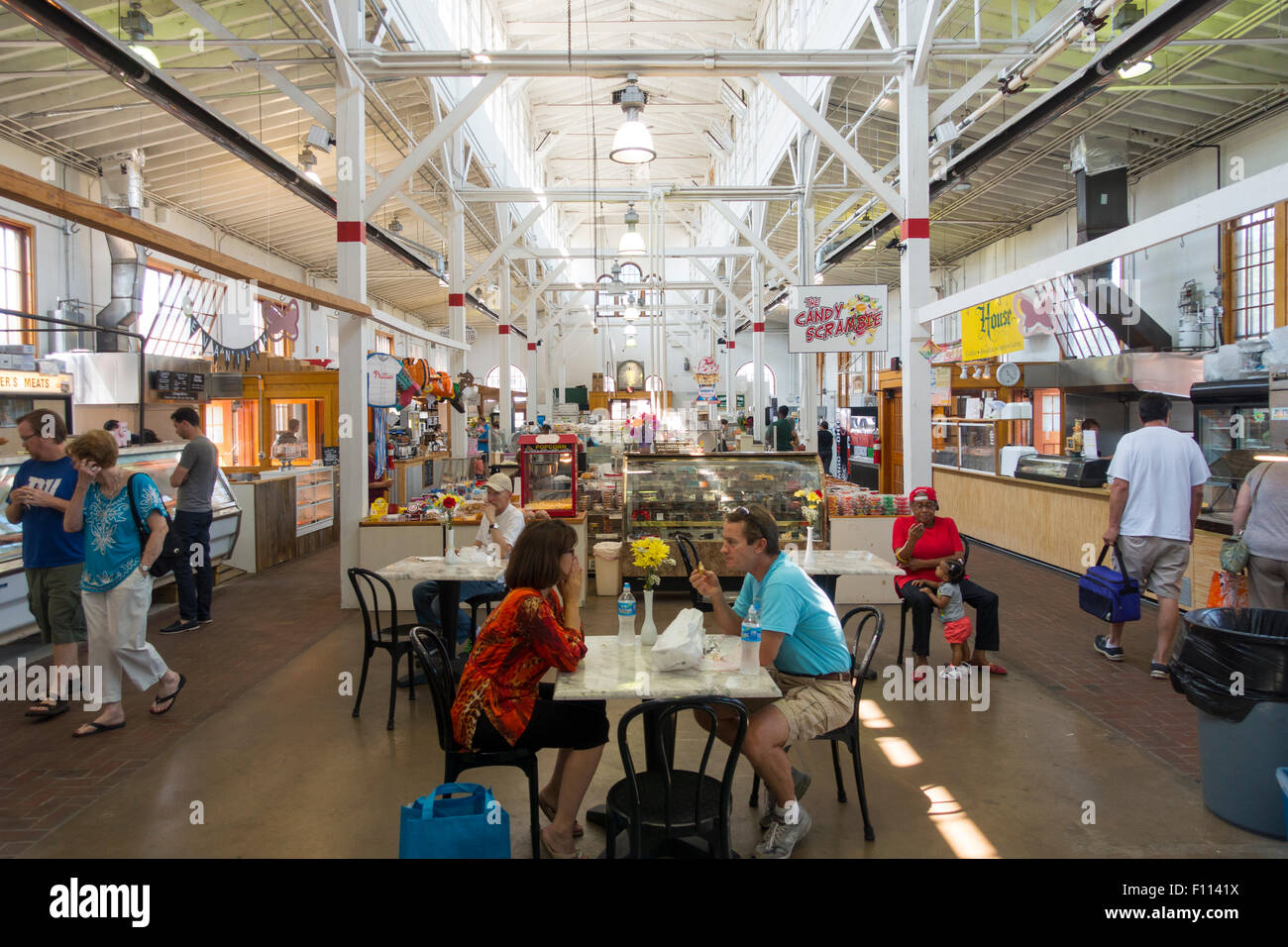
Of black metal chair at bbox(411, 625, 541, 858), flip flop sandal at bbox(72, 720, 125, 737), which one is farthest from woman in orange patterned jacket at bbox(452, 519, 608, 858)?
flip flop sandal at bbox(72, 720, 125, 737)

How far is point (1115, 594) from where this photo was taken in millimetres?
5652

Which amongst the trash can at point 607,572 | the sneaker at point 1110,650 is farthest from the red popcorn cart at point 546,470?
the sneaker at point 1110,650

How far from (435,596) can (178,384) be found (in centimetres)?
914

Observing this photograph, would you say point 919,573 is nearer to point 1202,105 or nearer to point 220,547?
point 220,547

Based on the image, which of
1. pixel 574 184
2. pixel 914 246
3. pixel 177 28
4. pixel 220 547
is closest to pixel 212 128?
pixel 177 28

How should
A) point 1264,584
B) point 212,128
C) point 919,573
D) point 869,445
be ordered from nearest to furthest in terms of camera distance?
point 1264,584 < point 919,573 < point 212,128 < point 869,445

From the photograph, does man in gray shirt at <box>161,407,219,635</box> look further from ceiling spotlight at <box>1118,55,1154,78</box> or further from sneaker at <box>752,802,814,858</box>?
ceiling spotlight at <box>1118,55,1154,78</box>

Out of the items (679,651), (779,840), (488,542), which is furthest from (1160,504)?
(488,542)

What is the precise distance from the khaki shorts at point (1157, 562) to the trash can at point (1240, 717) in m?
2.14

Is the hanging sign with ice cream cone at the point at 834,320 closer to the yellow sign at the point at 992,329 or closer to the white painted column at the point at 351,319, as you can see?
the yellow sign at the point at 992,329

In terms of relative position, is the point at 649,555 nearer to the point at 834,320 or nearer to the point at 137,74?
the point at 137,74
